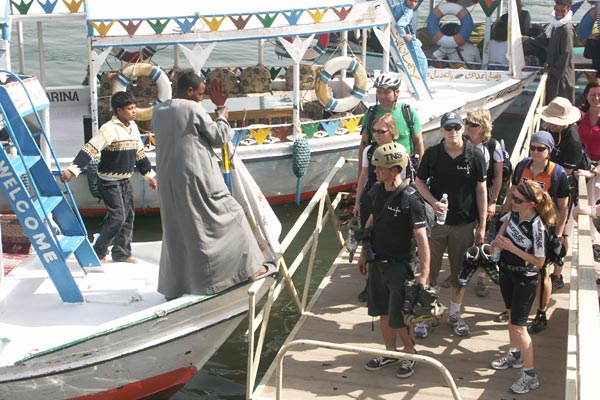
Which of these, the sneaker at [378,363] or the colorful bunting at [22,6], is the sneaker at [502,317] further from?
the colorful bunting at [22,6]

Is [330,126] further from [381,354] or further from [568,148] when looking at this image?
[381,354]

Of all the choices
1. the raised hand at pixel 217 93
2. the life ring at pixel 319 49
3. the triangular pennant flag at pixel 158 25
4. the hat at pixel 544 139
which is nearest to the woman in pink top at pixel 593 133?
the hat at pixel 544 139

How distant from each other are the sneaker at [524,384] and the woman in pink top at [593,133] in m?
2.42

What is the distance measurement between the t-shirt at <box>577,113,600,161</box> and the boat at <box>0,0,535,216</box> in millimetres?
4116

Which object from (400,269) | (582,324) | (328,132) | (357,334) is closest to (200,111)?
(400,269)

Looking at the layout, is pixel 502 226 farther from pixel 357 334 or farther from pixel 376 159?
pixel 357 334

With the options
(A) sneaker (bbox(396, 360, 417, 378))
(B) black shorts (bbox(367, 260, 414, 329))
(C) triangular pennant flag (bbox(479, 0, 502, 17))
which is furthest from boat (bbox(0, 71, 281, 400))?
Answer: (C) triangular pennant flag (bbox(479, 0, 502, 17))

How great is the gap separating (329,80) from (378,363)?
7.06 meters

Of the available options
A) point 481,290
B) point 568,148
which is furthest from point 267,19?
point 481,290

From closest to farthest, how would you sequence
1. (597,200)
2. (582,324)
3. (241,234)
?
(582,324), (241,234), (597,200)

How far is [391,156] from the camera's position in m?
5.77

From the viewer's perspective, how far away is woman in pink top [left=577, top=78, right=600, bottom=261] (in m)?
8.00

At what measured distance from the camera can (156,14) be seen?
38.0ft

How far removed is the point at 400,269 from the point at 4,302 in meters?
3.12
